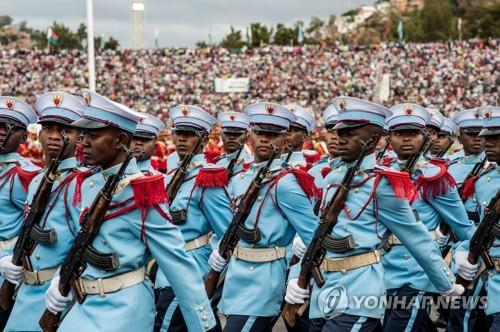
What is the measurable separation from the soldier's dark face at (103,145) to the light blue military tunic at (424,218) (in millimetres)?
2818

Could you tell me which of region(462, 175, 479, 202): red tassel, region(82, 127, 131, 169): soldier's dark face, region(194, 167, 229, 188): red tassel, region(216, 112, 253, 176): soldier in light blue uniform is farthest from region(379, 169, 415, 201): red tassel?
region(216, 112, 253, 176): soldier in light blue uniform

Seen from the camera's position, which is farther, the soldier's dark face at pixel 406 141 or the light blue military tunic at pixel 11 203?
the soldier's dark face at pixel 406 141

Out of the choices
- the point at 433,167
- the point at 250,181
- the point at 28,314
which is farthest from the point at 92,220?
the point at 433,167

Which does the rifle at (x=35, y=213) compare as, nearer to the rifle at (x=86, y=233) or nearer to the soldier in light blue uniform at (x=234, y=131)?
the rifle at (x=86, y=233)

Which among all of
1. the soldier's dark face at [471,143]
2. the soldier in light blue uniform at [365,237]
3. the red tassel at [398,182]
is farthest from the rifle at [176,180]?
the red tassel at [398,182]

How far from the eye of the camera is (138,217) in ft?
13.3

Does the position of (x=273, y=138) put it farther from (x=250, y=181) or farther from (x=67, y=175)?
(x=67, y=175)

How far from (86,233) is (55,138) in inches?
60.6

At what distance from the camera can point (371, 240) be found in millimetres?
4953

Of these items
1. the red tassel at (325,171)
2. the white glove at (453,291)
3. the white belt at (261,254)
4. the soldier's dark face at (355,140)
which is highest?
the soldier's dark face at (355,140)

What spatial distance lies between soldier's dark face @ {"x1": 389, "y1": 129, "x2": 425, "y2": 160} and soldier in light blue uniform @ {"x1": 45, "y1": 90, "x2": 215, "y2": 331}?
3.21m

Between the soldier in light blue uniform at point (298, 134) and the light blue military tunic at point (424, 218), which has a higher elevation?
the soldier in light blue uniform at point (298, 134)

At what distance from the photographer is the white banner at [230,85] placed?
4550cm

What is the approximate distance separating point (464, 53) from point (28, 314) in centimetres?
4504
